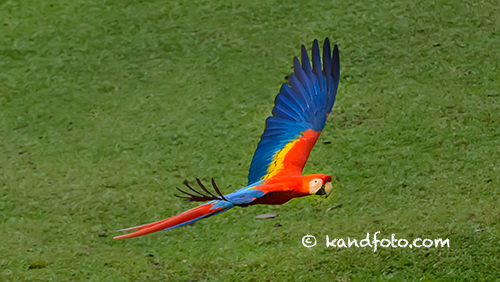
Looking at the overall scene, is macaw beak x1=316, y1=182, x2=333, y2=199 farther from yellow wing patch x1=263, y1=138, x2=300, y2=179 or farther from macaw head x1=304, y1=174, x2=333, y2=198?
yellow wing patch x1=263, y1=138, x2=300, y2=179

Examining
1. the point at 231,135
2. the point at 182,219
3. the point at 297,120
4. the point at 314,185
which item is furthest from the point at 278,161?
the point at 231,135

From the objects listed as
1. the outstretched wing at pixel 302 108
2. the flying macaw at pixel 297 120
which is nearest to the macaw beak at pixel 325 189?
the flying macaw at pixel 297 120

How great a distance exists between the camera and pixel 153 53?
17.4 feet

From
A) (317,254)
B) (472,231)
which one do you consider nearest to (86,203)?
(317,254)

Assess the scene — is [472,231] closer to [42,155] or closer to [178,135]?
[178,135]

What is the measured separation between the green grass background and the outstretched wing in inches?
49.5

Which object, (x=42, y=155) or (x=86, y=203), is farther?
(x=42, y=155)

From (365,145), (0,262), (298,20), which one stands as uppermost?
(298,20)

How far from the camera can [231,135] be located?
4.49m

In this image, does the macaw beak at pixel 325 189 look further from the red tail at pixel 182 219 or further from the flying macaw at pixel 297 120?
the red tail at pixel 182 219

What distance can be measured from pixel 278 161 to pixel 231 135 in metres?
2.13

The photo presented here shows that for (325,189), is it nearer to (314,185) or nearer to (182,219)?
(314,185)

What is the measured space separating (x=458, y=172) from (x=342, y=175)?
2.36 ft

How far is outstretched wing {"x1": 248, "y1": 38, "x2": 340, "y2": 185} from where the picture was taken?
8.04ft
